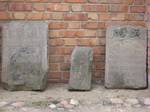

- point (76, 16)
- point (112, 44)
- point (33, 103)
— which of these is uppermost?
point (76, 16)

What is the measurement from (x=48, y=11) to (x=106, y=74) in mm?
1070

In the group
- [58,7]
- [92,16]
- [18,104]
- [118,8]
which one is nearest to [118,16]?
[118,8]

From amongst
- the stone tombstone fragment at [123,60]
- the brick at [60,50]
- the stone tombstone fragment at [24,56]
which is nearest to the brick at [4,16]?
the stone tombstone fragment at [24,56]

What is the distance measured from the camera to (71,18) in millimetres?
4395

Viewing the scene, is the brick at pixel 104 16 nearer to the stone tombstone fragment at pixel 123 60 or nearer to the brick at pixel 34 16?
the stone tombstone fragment at pixel 123 60

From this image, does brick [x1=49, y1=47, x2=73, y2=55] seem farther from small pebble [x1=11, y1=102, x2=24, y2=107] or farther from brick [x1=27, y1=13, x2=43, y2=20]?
small pebble [x1=11, y1=102, x2=24, y2=107]

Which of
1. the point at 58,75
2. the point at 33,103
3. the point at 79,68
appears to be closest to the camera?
the point at 33,103

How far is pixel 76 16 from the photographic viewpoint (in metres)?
4.39

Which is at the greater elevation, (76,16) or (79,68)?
(76,16)

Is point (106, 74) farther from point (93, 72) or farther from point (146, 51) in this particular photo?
point (146, 51)

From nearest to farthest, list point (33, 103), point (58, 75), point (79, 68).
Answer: point (33, 103) → point (79, 68) → point (58, 75)

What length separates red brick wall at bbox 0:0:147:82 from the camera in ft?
14.3

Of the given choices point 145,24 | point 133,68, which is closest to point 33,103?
point 133,68

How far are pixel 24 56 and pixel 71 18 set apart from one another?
766mm
